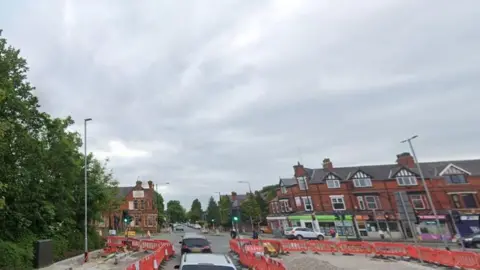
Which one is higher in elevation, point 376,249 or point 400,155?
point 400,155

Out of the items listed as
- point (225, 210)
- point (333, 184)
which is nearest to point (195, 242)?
point (333, 184)

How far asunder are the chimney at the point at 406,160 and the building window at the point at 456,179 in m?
5.30

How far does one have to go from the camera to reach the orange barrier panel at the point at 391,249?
21.9m

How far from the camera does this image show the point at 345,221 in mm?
49500

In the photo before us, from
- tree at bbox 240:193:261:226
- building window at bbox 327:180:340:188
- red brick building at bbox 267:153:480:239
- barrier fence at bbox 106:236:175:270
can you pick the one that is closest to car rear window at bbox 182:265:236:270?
barrier fence at bbox 106:236:175:270

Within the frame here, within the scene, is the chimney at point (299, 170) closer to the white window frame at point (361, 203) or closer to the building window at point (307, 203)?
the building window at point (307, 203)

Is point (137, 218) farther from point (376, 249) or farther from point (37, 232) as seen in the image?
point (376, 249)

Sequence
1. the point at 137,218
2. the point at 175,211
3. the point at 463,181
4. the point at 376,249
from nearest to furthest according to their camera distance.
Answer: the point at 376,249
the point at 463,181
the point at 137,218
the point at 175,211

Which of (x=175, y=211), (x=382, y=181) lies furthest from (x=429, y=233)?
(x=175, y=211)

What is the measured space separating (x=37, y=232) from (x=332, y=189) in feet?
140

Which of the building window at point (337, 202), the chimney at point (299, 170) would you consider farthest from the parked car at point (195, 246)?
the chimney at point (299, 170)

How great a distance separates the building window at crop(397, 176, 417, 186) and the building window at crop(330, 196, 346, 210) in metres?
9.56

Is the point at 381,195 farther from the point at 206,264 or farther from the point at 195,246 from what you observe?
the point at 206,264

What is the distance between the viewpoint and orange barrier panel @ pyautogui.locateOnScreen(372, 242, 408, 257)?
21859 millimetres
